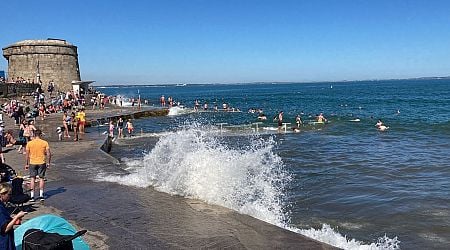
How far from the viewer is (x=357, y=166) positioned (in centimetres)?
1627

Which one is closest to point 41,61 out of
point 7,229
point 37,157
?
point 37,157

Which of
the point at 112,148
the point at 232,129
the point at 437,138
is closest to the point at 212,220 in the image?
the point at 112,148

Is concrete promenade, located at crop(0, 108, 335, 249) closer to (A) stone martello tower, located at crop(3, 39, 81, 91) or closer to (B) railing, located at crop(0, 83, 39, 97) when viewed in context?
(B) railing, located at crop(0, 83, 39, 97)

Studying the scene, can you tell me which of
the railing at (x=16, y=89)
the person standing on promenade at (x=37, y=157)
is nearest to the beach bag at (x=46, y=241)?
the person standing on promenade at (x=37, y=157)

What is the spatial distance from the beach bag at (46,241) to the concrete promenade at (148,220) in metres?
2.82

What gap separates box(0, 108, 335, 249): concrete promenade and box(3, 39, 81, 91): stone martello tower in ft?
130

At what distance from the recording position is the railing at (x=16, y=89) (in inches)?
1483

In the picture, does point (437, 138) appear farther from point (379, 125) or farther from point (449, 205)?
point (449, 205)

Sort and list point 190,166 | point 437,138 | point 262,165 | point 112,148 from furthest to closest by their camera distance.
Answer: point 437,138
point 112,148
point 262,165
point 190,166

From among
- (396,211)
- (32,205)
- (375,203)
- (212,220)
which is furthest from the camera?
(375,203)

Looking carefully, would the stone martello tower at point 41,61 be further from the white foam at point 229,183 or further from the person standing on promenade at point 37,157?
the person standing on promenade at point 37,157

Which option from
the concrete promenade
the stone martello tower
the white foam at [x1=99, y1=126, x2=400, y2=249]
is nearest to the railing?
the stone martello tower

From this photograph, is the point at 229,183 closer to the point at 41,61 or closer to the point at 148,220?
the point at 148,220

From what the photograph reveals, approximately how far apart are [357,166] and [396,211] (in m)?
6.33
